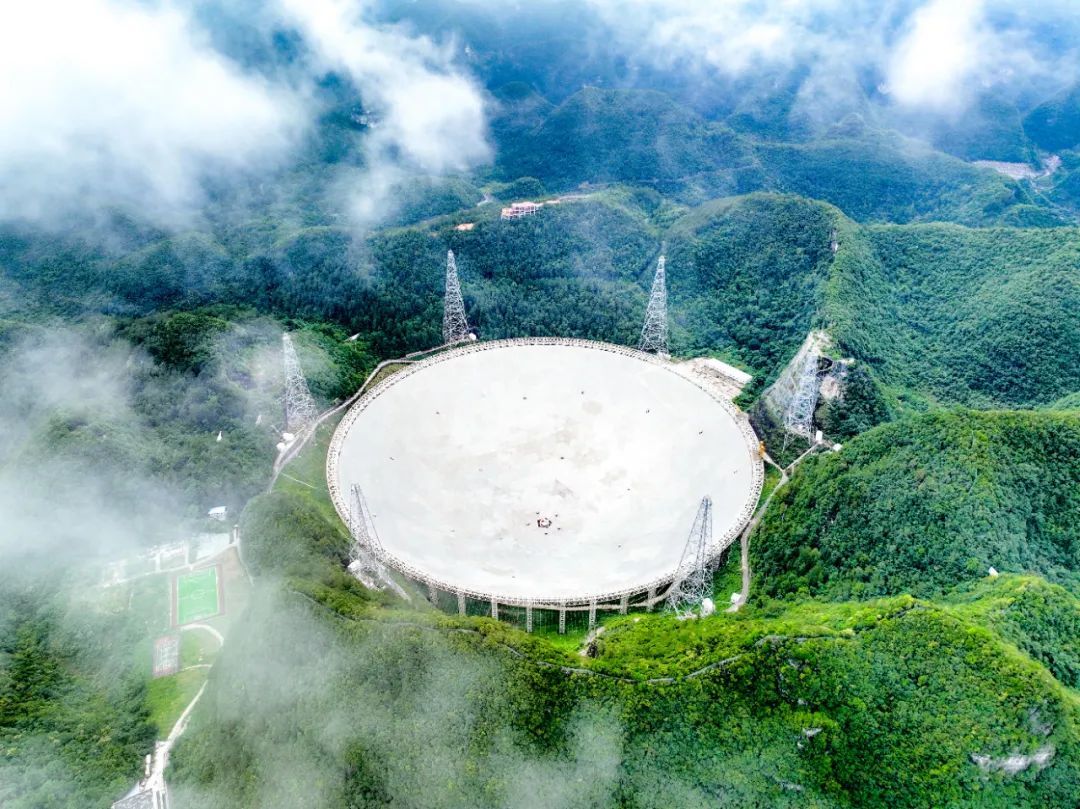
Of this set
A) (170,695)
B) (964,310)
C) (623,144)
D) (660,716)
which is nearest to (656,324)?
(964,310)

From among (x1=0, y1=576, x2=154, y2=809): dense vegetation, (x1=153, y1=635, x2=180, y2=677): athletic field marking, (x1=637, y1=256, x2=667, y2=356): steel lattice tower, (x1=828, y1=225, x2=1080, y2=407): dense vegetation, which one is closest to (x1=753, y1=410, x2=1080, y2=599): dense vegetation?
(x1=828, y1=225, x2=1080, y2=407): dense vegetation

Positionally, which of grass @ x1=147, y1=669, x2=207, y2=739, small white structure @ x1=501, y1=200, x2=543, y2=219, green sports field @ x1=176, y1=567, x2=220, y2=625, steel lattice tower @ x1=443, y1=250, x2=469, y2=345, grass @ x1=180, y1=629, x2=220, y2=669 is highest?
small white structure @ x1=501, y1=200, x2=543, y2=219

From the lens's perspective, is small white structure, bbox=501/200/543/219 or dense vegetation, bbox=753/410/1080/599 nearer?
dense vegetation, bbox=753/410/1080/599

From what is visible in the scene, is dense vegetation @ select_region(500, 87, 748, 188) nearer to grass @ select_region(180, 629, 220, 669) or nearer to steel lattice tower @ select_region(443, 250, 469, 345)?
steel lattice tower @ select_region(443, 250, 469, 345)

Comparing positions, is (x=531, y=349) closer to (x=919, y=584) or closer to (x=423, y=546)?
(x=423, y=546)

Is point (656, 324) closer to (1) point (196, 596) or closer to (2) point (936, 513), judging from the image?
(2) point (936, 513)
